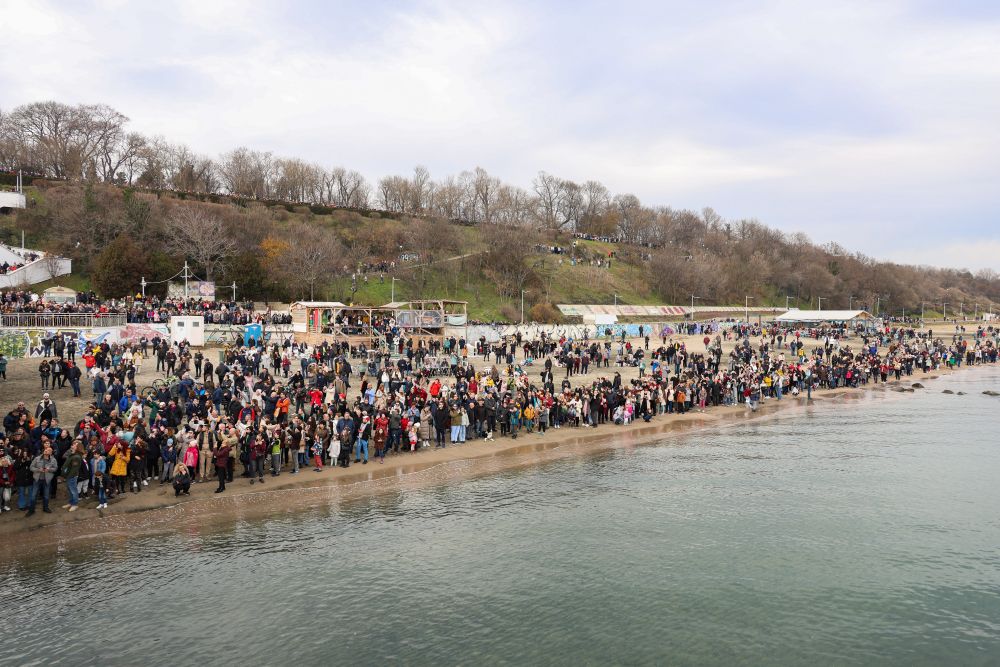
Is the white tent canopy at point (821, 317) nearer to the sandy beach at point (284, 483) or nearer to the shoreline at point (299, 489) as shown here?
the sandy beach at point (284, 483)

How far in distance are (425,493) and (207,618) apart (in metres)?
7.49

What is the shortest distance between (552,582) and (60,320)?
3294cm

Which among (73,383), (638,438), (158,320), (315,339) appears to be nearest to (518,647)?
(638,438)

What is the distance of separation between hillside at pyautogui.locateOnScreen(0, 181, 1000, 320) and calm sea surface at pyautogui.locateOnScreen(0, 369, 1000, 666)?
52965 mm

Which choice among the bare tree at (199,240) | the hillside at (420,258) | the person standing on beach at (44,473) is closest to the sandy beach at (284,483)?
the person standing on beach at (44,473)

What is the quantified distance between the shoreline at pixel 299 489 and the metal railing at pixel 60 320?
2287cm

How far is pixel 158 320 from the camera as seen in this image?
42219 mm

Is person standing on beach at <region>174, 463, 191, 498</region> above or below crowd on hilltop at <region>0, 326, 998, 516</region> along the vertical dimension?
below

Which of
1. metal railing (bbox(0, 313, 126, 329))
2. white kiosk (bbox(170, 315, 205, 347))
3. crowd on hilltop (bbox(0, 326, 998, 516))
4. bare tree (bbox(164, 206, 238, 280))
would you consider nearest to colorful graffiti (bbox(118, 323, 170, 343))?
metal railing (bbox(0, 313, 126, 329))

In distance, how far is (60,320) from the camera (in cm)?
3603

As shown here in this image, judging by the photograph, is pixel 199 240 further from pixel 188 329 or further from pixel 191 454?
pixel 191 454

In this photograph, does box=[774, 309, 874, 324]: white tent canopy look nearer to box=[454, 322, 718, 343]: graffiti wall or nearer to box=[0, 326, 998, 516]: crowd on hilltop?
Result: box=[454, 322, 718, 343]: graffiti wall

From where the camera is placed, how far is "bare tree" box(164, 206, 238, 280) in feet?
216

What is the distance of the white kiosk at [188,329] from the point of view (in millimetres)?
38594
